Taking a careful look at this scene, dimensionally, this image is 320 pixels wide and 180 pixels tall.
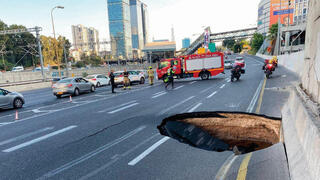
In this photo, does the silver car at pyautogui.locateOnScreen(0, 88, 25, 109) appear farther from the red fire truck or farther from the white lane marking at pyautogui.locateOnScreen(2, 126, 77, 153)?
the red fire truck

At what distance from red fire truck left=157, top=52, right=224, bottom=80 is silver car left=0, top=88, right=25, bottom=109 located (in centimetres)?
1422

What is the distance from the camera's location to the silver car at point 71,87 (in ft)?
51.1

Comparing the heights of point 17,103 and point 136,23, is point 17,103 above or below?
below

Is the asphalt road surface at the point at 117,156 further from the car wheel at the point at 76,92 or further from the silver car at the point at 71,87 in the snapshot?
the car wheel at the point at 76,92

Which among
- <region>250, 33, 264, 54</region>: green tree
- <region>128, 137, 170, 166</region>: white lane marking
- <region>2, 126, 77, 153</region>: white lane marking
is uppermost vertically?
<region>250, 33, 264, 54</region>: green tree

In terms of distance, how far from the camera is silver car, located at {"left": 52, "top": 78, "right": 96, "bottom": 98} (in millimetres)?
15562

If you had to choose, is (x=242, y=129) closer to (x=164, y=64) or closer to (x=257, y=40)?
(x=164, y=64)

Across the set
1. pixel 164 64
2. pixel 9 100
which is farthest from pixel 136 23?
pixel 9 100

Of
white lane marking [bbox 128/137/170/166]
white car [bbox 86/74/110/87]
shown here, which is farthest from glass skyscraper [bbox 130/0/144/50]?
white lane marking [bbox 128/137/170/166]

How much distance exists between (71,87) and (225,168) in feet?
49.3

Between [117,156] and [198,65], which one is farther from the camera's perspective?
[198,65]

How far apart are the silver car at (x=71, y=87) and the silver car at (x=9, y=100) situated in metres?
3.38

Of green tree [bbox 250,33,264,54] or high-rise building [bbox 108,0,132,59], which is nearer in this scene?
green tree [bbox 250,33,264,54]

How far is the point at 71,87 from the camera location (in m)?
16.2
